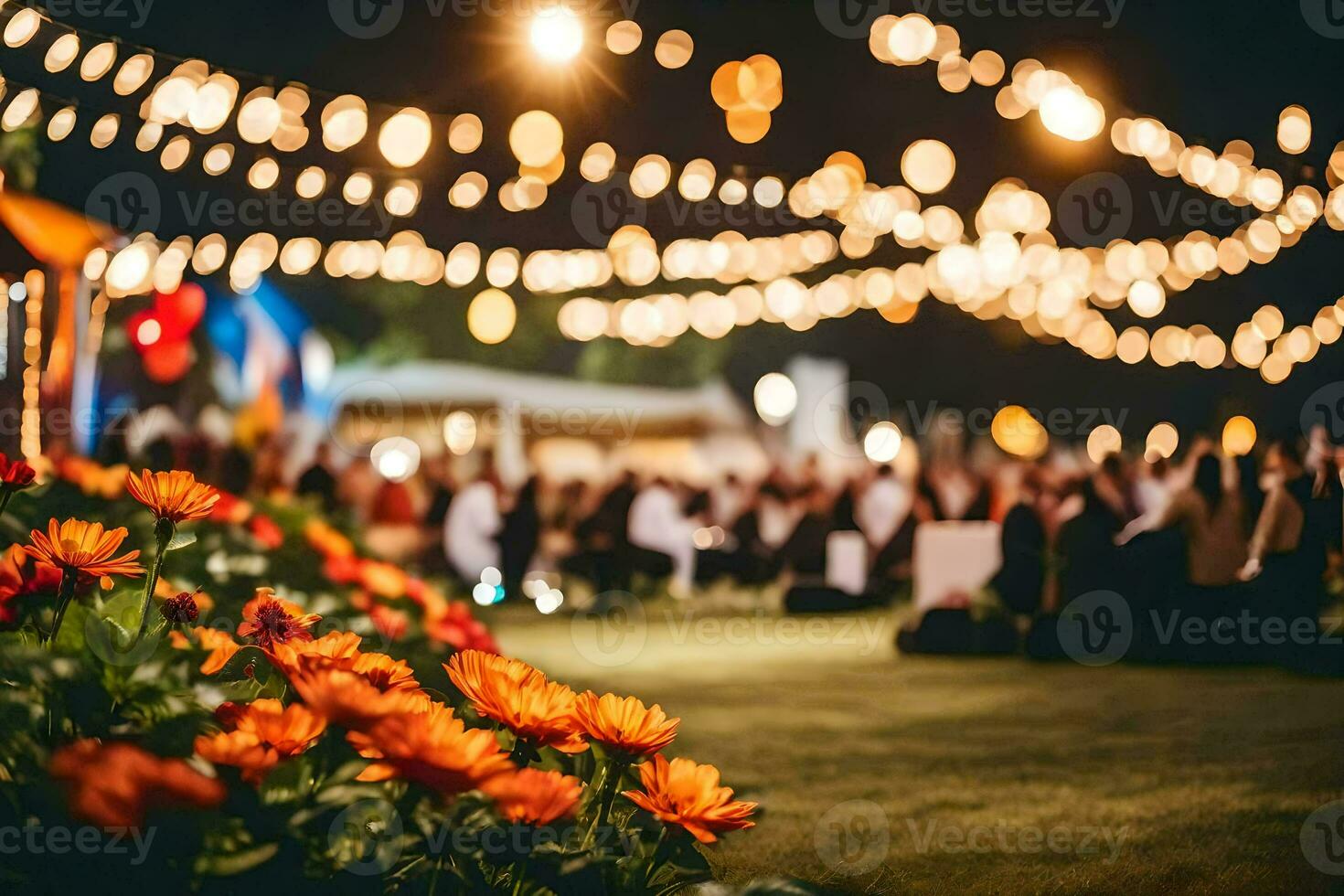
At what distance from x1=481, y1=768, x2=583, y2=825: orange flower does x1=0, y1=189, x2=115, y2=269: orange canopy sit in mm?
5838

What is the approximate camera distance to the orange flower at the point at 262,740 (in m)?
1.00

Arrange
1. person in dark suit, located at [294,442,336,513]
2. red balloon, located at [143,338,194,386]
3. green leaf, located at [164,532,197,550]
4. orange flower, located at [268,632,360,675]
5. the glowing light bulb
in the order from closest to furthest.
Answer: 1. orange flower, located at [268,632,360,675]
2. green leaf, located at [164,532,197,550]
3. the glowing light bulb
4. red balloon, located at [143,338,194,386]
5. person in dark suit, located at [294,442,336,513]

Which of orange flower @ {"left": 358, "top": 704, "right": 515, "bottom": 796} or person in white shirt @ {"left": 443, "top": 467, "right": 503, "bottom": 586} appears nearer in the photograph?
orange flower @ {"left": 358, "top": 704, "right": 515, "bottom": 796}

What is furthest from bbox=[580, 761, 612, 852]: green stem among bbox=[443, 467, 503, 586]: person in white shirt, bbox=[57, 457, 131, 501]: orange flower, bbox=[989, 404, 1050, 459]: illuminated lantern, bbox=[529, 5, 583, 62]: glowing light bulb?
bbox=[989, 404, 1050, 459]: illuminated lantern

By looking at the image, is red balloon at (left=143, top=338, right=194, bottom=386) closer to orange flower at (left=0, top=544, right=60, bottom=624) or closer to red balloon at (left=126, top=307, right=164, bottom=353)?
red balloon at (left=126, top=307, right=164, bottom=353)

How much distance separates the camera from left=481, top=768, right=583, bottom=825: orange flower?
3.36 ft

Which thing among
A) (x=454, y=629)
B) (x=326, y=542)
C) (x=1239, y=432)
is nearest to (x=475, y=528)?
(x=326, y=542)

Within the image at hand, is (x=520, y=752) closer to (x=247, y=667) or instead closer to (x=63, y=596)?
(x=247, y=667)

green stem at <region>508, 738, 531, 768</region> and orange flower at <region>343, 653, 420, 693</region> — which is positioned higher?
orange flower at <region>343, 653, 420, 693</region>

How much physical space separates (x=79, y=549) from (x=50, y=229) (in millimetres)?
6036

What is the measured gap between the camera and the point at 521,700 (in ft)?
3.96

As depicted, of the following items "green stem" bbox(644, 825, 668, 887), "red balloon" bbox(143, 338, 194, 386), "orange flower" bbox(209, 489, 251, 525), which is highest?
"red balloon" bbox(143, 338, 194, 386)

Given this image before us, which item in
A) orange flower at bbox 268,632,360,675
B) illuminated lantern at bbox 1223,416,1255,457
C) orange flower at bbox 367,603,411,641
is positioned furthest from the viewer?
illuminated lantern at bbox 1223,416,1255,457

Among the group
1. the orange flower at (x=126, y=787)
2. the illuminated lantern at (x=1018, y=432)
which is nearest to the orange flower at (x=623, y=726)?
the orange flower at (x=126, y=787)
